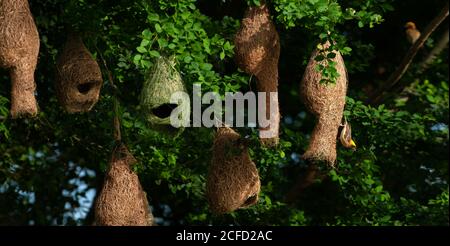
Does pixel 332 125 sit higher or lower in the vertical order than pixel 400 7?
lower

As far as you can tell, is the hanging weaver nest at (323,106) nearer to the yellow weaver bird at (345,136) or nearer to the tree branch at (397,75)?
the yellow weaver bird at (345,136)

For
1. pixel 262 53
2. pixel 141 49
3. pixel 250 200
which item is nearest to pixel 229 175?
pixel 250 200

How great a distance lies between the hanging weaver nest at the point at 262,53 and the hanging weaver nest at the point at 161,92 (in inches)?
13.5

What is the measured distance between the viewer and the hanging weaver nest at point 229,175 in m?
6.57

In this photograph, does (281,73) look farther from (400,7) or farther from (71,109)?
(71,109)

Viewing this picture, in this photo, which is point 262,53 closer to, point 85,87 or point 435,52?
point 85,87

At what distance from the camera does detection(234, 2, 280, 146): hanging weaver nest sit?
662cm

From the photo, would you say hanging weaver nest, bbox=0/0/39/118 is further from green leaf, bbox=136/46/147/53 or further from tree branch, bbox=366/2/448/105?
tree branch, bbox=366/2/448/105

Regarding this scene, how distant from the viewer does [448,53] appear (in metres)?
9.51

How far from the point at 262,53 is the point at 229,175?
0.64 m

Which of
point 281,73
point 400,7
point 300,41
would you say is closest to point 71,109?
point 300,41

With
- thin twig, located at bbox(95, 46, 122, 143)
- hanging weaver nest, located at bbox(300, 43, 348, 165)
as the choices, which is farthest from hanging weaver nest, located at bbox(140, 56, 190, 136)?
hanging weaver nest, located at bbox(300, 43, 348, 165)

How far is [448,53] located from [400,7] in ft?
1.64

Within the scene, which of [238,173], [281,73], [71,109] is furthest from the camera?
[281,73]
